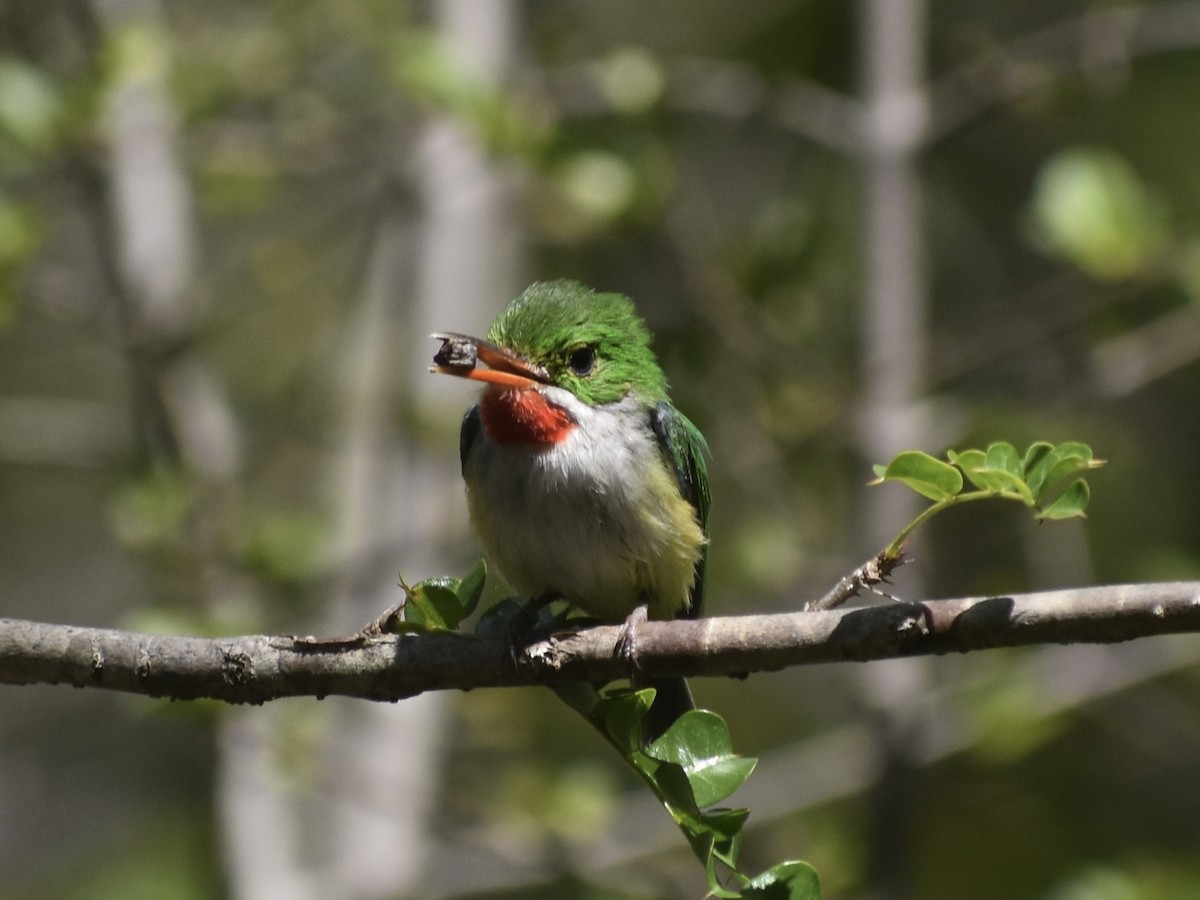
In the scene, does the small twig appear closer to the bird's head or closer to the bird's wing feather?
the bird's head

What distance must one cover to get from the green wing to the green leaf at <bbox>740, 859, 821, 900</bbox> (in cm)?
171

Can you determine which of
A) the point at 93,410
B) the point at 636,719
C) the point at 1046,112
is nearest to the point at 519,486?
the point at 636,719

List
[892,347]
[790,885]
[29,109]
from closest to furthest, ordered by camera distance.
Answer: [790,885], [29,109], [892,347]

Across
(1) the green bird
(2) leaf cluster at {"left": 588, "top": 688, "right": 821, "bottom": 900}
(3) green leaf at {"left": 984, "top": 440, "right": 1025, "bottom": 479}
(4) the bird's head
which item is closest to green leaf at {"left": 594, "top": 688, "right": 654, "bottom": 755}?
(2) leaf cluster at {"left": 588, "top": 688, "right": 821, "bottom": 900}

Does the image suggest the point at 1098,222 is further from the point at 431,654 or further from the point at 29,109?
the point at 29,109

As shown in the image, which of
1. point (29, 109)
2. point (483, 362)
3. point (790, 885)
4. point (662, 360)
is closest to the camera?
point (790, 885)

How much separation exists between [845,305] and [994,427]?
221 centimetres

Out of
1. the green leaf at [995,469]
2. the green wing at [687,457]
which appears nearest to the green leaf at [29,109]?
Answer: the green wing at [687,457]

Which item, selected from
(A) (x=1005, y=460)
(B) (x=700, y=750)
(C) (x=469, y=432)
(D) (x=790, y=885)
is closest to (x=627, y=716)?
(B) (x=700, y=750)

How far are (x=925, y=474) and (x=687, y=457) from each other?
1.61 m

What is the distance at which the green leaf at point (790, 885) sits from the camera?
2.03 meters

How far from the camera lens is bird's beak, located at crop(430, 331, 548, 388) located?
3.08 metres

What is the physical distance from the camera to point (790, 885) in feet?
6.70

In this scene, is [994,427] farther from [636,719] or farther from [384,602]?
[636,719]
